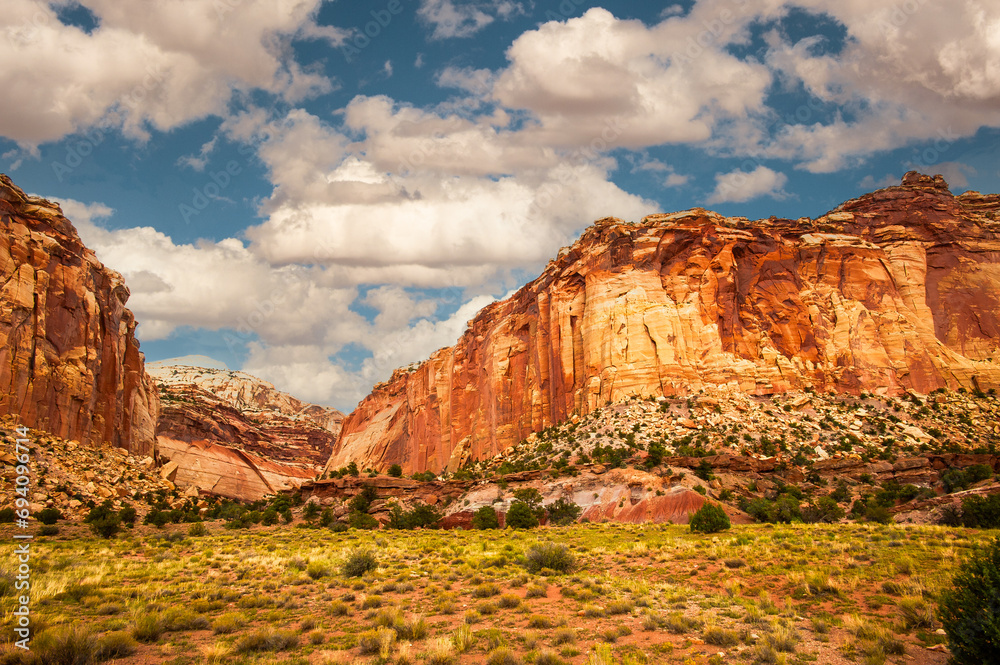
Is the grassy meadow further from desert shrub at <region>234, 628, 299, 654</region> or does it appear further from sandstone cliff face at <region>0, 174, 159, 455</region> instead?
sandstone cliff face at <region>0, 174, 159, 455</region>

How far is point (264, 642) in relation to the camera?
1244 centimetres

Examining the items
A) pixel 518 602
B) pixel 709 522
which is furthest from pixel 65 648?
pixel 709 522

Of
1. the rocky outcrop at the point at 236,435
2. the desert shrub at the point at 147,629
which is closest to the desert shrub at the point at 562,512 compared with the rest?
the desert shrub at the point at 147,629

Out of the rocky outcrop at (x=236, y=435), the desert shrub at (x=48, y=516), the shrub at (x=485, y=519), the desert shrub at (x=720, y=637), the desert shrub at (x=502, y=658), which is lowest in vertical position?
the shrub at (x=485, y=519)

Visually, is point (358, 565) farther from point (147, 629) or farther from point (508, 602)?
point (147, 629)

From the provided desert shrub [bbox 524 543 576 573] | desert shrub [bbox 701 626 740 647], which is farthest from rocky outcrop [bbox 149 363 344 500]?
desert shrub [bbox 701 626 740 647]

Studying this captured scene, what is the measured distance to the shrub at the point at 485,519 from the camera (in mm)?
37344

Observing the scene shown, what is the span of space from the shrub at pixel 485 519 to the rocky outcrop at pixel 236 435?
4084 centimetres

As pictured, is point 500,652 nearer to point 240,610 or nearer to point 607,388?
point 240,610

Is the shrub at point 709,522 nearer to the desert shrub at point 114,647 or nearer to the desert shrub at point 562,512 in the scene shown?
the desert shrub at point 562,512

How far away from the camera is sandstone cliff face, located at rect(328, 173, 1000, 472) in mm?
57725

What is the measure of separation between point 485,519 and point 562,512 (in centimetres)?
485

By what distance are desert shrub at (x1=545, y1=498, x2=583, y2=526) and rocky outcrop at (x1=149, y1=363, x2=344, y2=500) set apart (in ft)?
147

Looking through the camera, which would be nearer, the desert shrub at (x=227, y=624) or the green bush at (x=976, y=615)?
the green bush at (x=976, y=615)
